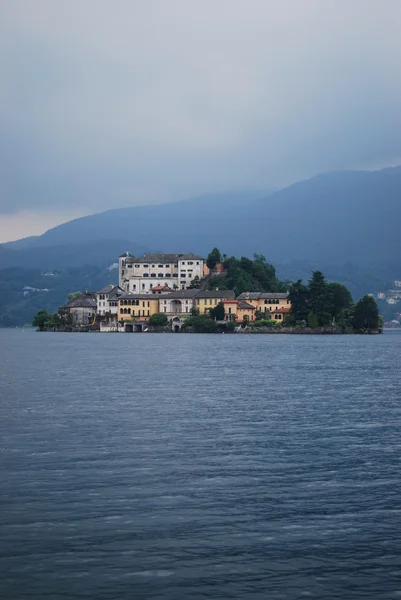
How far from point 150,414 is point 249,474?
1284 centimetres

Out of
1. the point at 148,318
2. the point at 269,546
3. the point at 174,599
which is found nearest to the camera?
the point at 174,599

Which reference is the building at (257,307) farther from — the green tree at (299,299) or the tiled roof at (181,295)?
the tiled roof at (181,295)

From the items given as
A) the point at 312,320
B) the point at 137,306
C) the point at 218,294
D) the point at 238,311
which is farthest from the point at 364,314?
the point at 137,306

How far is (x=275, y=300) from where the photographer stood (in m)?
178

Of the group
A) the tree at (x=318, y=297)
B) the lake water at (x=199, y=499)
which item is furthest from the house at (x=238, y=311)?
the lake water at (x=199, y=499)

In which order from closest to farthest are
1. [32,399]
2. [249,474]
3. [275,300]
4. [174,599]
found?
[174,599] < [249,474] < [32,399] < [275,300]

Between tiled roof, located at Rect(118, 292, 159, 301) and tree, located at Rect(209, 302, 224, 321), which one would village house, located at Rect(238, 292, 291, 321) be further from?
tiled roof, located at Rect(118, 292, 159, 301)

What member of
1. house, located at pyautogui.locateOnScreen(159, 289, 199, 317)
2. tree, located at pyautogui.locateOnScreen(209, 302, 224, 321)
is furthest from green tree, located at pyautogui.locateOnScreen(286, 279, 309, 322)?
house, located at pyautogui.locateOnScreen(159, 289, 199, 317)

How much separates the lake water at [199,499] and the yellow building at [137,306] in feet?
485

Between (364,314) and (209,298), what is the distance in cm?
3315

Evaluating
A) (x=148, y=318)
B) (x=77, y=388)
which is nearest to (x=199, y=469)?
(x=77, y=388)

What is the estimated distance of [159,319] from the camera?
184 m

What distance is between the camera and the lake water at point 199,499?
1481 cm

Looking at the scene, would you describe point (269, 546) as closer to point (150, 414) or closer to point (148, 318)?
point (150, 414)
